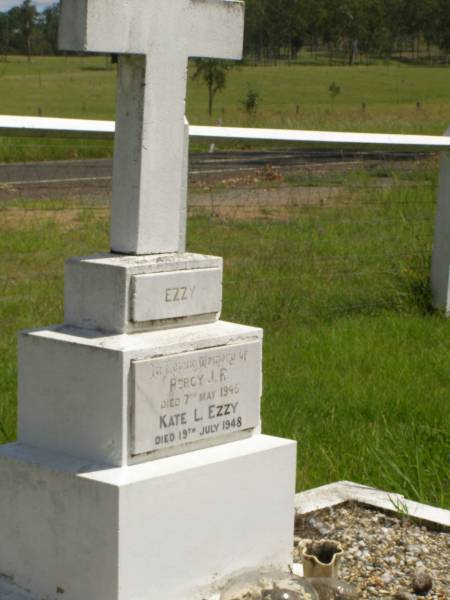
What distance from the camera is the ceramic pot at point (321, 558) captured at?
10.6 ft

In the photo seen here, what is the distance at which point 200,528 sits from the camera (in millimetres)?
3148

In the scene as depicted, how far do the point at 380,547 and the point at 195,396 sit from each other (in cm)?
87

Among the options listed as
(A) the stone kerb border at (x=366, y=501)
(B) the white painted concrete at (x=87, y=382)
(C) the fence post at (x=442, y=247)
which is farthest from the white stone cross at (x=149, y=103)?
(C) the fence post at (x=442, y=247)

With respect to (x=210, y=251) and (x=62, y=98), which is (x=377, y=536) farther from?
(x=62, y=98)

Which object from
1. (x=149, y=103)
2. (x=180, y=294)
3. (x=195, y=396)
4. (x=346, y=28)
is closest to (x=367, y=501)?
(x=195, y=396)

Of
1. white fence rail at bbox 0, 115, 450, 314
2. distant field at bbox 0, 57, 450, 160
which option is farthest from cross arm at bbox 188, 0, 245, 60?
distant field at bbox 0, 57, 450, 160

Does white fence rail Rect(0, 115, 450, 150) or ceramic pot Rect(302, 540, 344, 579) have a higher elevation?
white fence rail Rect(0, 115, 450, 150)

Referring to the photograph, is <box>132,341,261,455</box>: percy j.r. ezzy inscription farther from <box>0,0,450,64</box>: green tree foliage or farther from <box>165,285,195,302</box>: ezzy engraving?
<box>0,0,450,64</box>: green tree foliage

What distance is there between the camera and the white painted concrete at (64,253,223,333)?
3.06 metres

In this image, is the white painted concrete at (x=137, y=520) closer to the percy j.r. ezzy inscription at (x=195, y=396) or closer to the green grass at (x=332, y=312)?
the percy j.r. ezzy inscription at (x=195, y=396)

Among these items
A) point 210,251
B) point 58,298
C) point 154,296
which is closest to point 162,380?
point 154,296

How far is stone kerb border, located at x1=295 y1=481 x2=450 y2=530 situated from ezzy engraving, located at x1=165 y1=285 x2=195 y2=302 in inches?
38.3

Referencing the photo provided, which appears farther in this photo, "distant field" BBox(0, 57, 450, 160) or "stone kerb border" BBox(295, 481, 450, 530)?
"distant field" BBox(0, 57, 450, 160)

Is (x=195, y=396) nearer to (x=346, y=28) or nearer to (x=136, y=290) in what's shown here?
(x=136, y=290)
